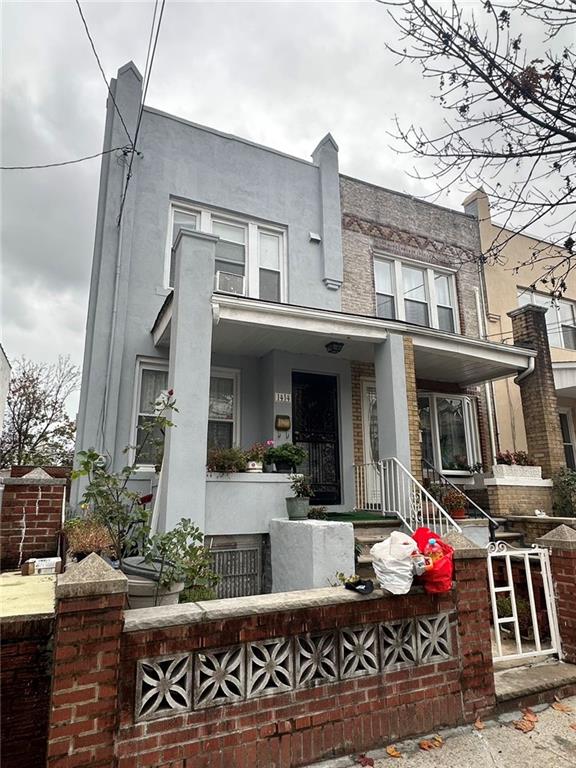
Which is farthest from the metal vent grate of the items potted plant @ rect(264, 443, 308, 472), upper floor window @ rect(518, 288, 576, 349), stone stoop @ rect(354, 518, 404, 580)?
upper floor window @ rect(518, 288, 576, 349)

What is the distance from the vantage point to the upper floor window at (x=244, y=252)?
8711 mm

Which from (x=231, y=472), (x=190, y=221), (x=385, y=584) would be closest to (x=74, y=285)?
(x=190, y=221)

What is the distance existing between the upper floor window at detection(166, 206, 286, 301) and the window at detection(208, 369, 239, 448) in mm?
1674

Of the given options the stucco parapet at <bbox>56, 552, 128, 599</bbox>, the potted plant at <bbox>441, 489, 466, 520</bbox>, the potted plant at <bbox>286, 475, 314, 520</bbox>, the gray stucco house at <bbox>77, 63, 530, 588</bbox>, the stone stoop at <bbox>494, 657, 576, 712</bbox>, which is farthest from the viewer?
the potted plant at <bbox>441, 489, 466, 520</bbox>

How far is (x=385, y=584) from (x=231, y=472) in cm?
326

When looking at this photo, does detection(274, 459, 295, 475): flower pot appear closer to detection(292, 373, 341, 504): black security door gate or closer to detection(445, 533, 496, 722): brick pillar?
detection(292, 373, 341, 504): black security door gate

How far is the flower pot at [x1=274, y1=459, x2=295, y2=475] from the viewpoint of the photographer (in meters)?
6.59

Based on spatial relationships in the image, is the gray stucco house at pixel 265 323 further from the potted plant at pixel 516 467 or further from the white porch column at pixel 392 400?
the potted plant at pixel 516 467

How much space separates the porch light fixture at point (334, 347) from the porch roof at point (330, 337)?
0.09 meters

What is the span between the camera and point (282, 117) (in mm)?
6383

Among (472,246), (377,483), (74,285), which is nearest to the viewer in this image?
(377,483)

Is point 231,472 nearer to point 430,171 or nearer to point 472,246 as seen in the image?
point 430,171

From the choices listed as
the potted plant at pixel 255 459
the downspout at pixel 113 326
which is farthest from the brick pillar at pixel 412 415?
the downspout at pixel 113 326

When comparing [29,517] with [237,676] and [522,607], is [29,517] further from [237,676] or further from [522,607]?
[522,607]
